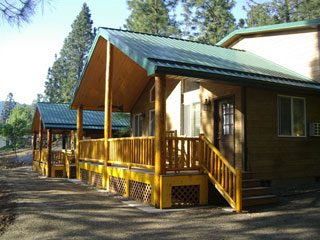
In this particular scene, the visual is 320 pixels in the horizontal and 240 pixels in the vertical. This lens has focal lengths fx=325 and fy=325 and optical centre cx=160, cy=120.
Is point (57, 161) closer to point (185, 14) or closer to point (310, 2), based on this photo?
point (185, 14)

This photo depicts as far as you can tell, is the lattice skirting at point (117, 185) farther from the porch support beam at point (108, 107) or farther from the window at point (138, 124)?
the window at point (138, 124)

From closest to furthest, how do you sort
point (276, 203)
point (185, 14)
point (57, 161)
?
1. point (276, 203)
2. point (57, 161)
3. point (185, 14)

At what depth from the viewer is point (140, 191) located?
29.1 ft

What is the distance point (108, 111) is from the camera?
1089 cm

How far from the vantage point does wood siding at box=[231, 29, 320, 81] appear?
37.1 feet

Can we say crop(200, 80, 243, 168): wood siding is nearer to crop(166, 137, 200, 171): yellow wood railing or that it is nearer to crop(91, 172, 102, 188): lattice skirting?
crop(166, 137, 200, 171): yellow wood railing

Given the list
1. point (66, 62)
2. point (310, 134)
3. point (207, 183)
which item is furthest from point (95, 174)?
point (66, 62)

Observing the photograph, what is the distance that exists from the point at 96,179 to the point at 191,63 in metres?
6.59

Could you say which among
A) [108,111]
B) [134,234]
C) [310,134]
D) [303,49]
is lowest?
[134,234]

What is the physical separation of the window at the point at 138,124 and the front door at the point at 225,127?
19.7ft

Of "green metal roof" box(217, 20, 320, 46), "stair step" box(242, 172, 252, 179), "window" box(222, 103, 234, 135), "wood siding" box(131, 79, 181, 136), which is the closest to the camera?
"stair step" box(242, 172, 252, 179)

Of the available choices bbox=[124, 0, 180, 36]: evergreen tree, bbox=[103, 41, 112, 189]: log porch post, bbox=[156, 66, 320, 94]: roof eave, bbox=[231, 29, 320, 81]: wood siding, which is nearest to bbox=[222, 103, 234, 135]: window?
bbox=[156, 66, 320, 94]: roof eave

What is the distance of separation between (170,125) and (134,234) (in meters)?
8.22

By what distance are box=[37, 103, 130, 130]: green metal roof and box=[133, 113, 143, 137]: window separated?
411 cm
